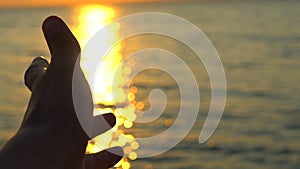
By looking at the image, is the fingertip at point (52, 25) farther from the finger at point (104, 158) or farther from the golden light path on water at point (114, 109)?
the golden light path on water at point (114, 109)

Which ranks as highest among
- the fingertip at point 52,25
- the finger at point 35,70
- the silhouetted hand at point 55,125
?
the fingertip at point 52,25

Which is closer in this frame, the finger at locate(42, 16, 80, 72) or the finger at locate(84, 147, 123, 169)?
the finger at locate(42, 16, 80, 72)

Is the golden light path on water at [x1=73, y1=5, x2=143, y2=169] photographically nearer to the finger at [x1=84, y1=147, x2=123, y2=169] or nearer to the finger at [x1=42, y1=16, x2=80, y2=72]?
the finger at [x1=84, y1=147, x2=123, y2=169]

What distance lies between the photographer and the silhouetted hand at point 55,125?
1.55m

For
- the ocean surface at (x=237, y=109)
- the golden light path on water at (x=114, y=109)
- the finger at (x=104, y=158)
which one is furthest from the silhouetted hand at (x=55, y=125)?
the ocean surface at (x=237, y=109)

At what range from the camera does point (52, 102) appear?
1695 mm

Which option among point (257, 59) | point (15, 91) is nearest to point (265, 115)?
point (15, 91)

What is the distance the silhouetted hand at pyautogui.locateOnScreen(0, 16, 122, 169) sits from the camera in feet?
5.10

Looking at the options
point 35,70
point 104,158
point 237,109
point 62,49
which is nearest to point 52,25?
point 62,49

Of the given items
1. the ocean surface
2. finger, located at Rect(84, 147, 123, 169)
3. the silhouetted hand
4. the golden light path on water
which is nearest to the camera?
the silhouetted hand

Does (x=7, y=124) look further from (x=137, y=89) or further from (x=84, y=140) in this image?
(x=84, y=140)

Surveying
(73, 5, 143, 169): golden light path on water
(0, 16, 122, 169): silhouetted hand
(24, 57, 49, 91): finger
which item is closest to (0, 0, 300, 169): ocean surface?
(73, 5, 143, 169): golden light path on water

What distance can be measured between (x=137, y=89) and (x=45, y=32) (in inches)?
671

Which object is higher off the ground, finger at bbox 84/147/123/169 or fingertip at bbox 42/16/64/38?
fingertip at bbox 42/16/64/38
